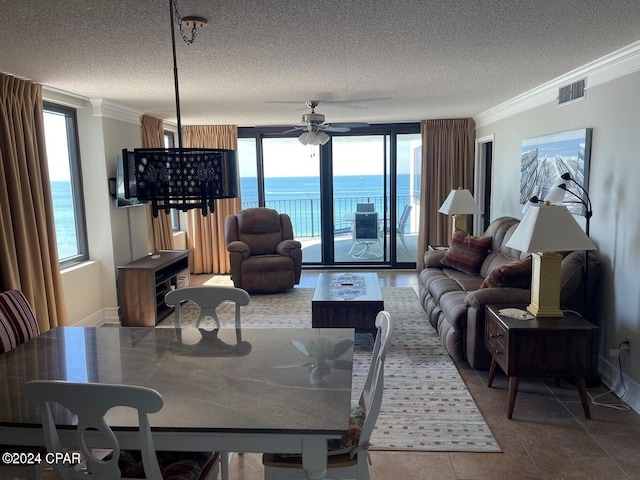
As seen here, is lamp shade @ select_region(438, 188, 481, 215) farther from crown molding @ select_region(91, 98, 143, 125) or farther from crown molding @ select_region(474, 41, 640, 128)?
crown molding @ select_region(91, 98, 143, 125)

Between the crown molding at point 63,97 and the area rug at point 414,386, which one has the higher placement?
the crown molding at point 63,97

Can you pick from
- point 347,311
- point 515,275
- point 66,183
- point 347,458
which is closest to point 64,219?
point 66,183

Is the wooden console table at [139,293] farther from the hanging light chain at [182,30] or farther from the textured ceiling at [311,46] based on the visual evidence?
the hanging light chain at [182,30]

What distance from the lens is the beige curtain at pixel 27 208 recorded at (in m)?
3.62

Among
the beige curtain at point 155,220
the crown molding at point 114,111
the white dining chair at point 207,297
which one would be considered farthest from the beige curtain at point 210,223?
the white dining chair at point 207,297

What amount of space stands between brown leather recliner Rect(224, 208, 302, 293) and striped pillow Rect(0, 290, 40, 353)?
332cm

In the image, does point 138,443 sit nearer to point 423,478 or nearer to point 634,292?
point 423,478

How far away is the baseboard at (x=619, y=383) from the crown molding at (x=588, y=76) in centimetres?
198

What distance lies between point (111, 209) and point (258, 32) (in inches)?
→ 126

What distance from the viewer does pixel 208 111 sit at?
5.88 metres

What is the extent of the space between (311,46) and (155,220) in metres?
4.10

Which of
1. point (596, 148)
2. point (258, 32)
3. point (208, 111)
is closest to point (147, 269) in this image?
point (208, 111)

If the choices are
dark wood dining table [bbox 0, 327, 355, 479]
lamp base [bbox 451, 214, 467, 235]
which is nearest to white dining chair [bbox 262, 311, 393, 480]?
dark wood dining table [bbox 0, 327, 355, 479]

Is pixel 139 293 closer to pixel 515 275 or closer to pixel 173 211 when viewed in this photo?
pixel 173 211
